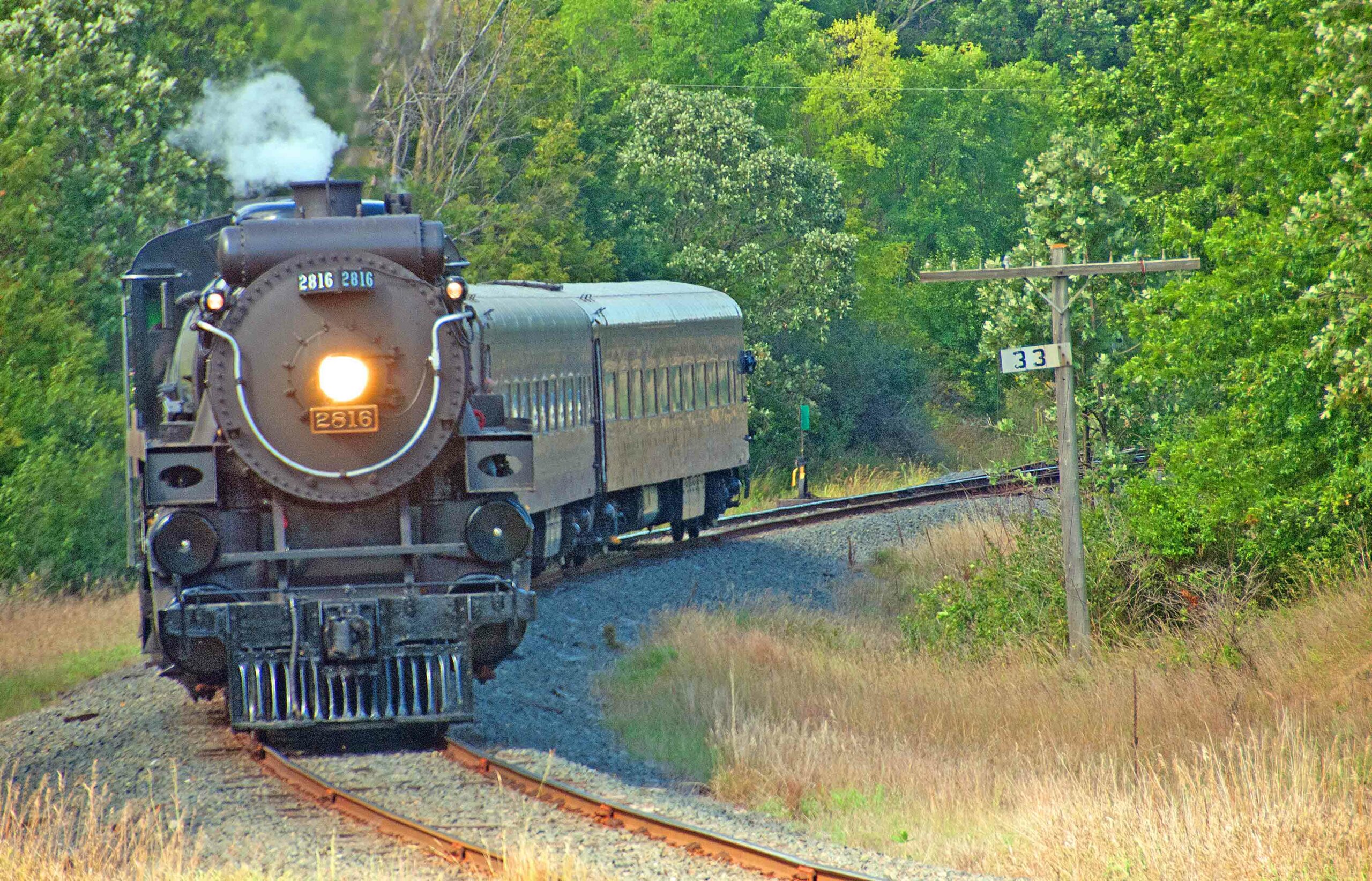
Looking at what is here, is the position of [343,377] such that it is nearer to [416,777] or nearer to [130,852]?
[416,777]

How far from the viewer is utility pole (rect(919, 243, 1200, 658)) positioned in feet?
48.1

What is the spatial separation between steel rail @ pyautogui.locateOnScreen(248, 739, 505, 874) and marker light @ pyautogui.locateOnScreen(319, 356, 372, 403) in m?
2.24

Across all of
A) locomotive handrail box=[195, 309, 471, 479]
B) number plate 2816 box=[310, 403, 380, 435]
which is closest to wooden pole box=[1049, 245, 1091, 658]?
locomotive handrail box=[195, 309, 471, 479]

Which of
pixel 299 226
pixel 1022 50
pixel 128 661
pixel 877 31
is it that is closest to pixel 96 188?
pixel 128 661

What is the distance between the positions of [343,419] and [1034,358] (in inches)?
270

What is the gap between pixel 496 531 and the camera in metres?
10.5

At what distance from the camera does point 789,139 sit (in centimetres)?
5588

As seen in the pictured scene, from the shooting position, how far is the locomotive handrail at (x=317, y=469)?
33.4 ft

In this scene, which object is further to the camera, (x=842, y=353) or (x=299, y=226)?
(x=842, y=353)

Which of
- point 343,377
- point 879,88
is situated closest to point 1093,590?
point 343,377

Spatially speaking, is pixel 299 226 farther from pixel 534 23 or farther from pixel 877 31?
pixel 877 31

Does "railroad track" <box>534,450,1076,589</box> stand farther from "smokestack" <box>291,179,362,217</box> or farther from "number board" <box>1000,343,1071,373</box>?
"smokestack" <box>291,179,362,217</box>

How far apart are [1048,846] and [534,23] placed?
93.4ft

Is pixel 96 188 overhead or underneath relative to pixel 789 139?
underneath
